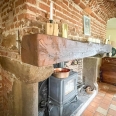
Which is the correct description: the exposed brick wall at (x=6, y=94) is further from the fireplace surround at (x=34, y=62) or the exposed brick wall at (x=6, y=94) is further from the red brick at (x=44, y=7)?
the red brick at (x=44, y=7)

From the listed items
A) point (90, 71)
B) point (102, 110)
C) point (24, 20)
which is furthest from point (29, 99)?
point (90, 71)

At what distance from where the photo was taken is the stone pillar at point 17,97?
1.12 meters

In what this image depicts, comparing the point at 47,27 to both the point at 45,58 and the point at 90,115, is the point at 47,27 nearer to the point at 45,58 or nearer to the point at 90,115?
the point at 45,58

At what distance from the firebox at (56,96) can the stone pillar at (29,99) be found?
0.59 m

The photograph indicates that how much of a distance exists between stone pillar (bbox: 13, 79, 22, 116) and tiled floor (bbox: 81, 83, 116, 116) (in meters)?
1.40

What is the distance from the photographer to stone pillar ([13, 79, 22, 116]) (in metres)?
1.12

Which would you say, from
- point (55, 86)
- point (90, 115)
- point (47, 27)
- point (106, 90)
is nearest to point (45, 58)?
point (47, 27)

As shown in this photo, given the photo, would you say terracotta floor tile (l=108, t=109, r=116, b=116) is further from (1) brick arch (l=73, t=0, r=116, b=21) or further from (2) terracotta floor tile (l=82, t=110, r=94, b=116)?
(1) brick arch (l=73, t=0, r=116, b=21)

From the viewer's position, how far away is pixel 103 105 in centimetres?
228

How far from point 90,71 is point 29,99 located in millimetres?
2159

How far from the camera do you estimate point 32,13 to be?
0.93 m

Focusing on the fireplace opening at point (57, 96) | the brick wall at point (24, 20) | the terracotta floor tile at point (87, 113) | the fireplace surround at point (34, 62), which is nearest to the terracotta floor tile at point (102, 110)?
the terracotta floor tile at point (87, 113)

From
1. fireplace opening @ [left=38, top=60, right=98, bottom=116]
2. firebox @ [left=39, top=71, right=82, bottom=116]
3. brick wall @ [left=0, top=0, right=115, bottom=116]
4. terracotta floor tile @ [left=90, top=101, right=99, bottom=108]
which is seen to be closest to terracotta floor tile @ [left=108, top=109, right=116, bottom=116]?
terracotta floor tile @ [left=90, top=101, right=99, bottom=108]

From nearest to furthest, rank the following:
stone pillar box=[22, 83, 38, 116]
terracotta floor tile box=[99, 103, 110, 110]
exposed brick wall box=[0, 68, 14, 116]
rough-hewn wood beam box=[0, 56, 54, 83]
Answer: rough-hewn wood beam box=[0, 56, 54, 83] < stone pillar box=[22, 83, 38, 116] < exposed brick wall box=[0, 68, 14, 116] < terracotta floor tile box=[99, 103, 110, 110]
